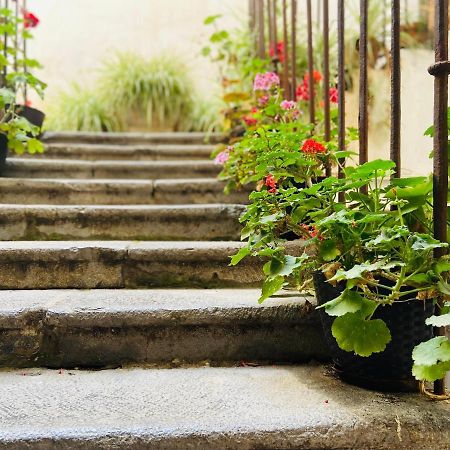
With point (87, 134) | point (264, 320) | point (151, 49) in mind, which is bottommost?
point (264, 320)

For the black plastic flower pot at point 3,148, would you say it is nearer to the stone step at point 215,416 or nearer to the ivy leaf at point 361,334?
the stone step at point 215,416

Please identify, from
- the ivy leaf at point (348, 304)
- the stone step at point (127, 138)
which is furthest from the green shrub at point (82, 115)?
the ivy leaf at point (348, 304)

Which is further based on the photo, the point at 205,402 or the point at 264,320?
the point at 264,320

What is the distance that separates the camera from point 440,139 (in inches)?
38.9

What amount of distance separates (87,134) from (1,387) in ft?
7.14

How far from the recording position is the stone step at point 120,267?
Result: 1438 millimetres

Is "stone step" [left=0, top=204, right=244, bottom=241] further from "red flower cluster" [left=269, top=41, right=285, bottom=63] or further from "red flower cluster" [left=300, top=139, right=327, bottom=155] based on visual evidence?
"red flower cluster" [left=269, top=41, right=285, bottom=63]

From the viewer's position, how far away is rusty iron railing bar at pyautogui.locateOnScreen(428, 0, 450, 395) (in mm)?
978

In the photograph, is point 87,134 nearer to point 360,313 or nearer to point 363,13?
point 363,13

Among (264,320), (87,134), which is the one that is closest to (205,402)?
(264,320)

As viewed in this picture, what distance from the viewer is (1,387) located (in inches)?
41.2

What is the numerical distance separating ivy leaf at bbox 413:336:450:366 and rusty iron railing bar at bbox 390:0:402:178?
0.43 m

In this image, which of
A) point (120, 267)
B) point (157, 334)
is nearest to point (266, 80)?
point (120, 267)

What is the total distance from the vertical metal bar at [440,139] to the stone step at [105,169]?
1.53 meters
